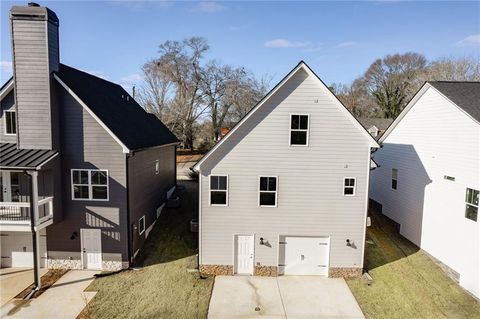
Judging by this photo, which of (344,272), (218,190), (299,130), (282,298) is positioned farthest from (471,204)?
(218,190)

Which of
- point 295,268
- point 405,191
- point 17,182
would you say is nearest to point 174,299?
point 295,268

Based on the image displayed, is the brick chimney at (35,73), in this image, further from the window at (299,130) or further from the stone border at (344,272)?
the stone border at (344,272)

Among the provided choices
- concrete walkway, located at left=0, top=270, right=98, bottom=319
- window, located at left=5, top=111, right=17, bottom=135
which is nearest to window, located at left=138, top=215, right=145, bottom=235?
concrete walkway, located at left=0, top=270, right=98, bottom=319

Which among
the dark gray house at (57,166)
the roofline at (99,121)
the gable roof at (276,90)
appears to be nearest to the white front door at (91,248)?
the dark gray house at (57,166)

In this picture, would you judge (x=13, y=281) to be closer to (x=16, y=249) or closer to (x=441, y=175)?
(x=16, y=249)

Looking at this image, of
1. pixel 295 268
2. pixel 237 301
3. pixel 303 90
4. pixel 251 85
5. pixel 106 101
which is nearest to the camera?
pixel 237 301

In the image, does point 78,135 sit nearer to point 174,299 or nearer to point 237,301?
point 174,299
